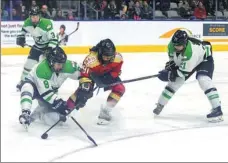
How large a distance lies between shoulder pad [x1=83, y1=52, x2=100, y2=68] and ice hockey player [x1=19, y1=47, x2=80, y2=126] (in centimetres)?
8

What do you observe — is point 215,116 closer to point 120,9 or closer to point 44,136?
point 44,136

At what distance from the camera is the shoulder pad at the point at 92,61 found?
147 inches

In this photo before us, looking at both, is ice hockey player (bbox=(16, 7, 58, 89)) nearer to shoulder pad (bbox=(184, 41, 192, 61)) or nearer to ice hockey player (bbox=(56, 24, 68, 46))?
shoulder pad (bbox=(184, 41, 192, 61))

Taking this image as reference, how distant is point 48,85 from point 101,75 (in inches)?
19.5

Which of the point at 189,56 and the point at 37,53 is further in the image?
the point at 37,53

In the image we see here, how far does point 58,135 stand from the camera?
3498 millimetres

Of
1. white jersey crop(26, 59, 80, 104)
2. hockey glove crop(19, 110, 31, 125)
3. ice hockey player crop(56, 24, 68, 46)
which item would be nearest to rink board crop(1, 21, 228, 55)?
ice hockey player crop(56, 24, 68, 46)

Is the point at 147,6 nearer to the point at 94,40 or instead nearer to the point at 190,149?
the point at 94,40

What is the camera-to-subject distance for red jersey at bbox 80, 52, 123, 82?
366 centimetres

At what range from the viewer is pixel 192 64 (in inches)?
157

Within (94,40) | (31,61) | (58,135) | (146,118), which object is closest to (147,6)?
(94,40)

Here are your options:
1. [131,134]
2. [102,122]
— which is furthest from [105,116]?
[131,134]

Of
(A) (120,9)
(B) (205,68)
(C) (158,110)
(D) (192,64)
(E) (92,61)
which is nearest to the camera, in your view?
(E) (92,61)

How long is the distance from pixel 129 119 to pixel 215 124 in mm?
694
